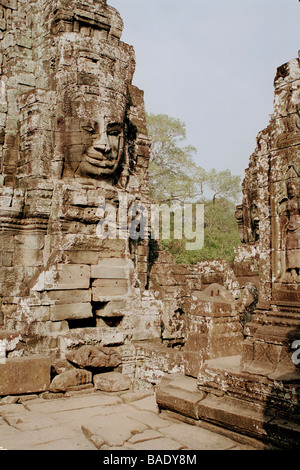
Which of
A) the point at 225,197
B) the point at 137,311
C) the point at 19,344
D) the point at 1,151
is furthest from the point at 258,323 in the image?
the point at 225,197

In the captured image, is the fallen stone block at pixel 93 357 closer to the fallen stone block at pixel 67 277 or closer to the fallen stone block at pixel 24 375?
the fallen stone block at pixel 24 375

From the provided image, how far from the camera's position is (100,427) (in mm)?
3916

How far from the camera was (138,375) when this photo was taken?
5848mm

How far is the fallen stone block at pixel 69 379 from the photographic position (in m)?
5.11

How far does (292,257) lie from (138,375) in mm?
2911

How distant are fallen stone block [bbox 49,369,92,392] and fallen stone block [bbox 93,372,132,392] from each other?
0.11 m

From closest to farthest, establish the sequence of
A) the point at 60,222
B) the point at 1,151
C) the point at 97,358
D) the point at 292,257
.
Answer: the point at 292,257, the point at 97,358, the point at 60,222, the point at 1,151

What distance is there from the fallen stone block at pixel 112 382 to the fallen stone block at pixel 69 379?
4.5 inches

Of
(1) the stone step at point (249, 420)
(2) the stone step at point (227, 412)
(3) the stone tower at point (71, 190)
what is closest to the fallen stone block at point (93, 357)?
(3) the stone tower at point (71, 190)

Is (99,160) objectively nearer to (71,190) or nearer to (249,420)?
(71,190)

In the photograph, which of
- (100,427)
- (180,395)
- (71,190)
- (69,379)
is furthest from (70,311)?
(180,395)

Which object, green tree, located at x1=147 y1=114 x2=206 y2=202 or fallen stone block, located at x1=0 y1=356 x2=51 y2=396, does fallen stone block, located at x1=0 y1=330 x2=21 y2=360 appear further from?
green tree, located at x1=147 y1=114 x2=206 y2=202

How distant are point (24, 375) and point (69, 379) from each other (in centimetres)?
52
